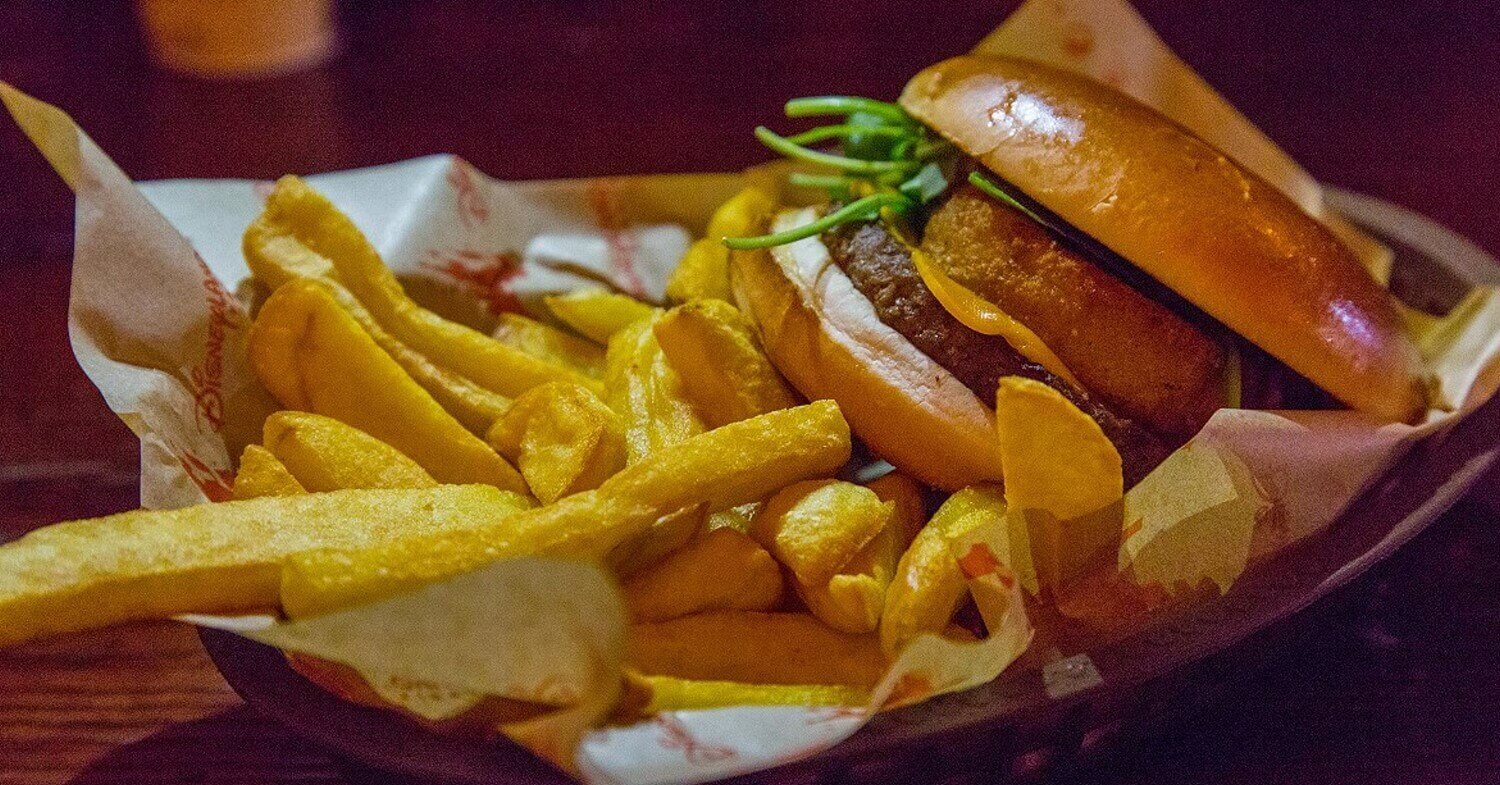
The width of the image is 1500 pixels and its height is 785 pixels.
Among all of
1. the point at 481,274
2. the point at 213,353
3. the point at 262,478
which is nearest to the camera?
the point at 262,478

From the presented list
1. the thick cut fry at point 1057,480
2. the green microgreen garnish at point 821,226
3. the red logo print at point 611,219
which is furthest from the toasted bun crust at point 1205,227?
the red logo print at point 611,219

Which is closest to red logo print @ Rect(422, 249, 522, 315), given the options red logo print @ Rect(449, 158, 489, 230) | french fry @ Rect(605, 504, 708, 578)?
red logo print @ Rect(449, 158, 489, 230)

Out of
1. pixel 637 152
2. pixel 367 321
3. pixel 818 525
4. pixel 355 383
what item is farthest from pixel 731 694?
pixel 637 152

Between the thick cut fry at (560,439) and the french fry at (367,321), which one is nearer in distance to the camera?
the thick cut fry at (560,439)

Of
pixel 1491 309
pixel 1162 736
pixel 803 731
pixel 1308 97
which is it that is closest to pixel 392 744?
pixel 803 731

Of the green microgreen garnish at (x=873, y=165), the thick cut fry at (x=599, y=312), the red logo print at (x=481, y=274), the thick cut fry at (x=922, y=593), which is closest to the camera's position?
the thick cut fry at (x=922, y=593)

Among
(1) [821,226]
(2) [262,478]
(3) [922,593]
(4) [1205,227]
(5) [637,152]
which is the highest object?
(4) [1205,227]

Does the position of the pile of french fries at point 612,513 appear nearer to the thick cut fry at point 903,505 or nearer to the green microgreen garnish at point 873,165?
the thick cut fry at point 903,505

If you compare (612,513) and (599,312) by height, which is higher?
(612,513)

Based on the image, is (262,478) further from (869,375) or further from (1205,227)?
(1205,227)
